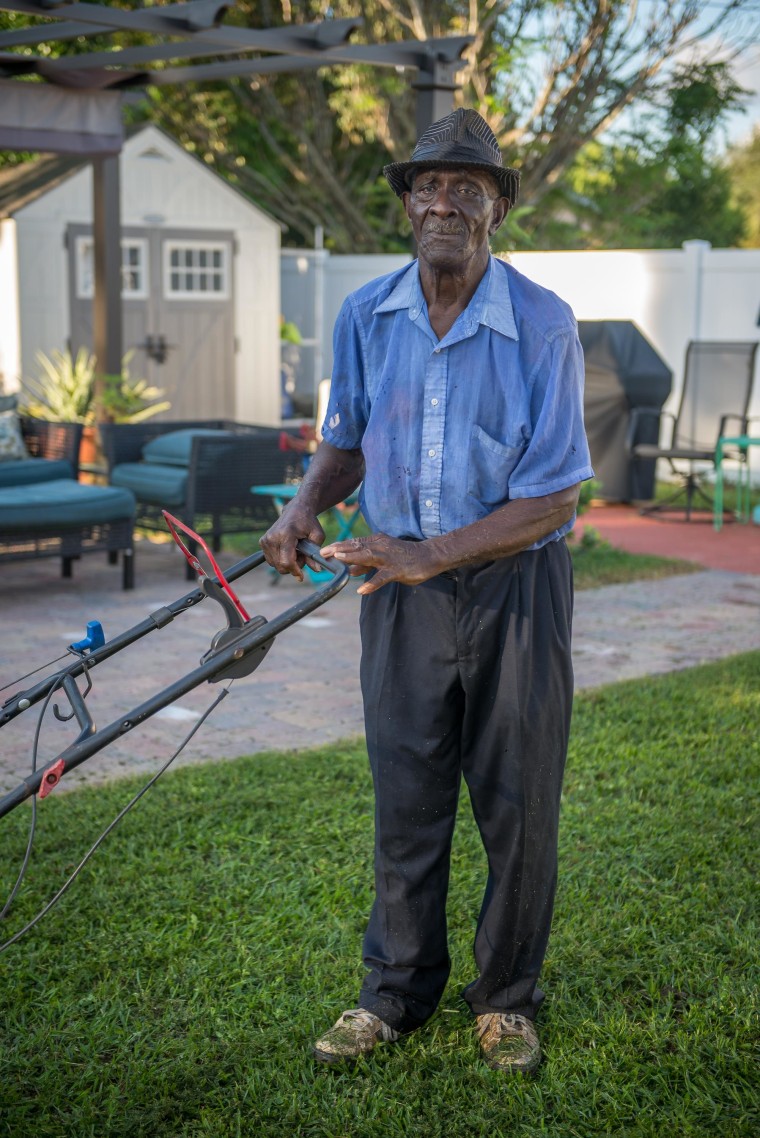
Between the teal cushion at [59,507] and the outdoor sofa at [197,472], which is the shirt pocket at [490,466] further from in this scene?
the outdoor sofa at [197,472]

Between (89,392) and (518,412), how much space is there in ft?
29.7

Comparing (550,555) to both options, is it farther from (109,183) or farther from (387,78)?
(387,78)

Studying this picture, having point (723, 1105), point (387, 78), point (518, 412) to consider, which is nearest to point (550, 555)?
point (518, 412)

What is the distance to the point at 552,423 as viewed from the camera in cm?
270

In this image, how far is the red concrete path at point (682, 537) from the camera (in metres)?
9.54

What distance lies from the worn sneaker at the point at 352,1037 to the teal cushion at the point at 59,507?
4.93 meters

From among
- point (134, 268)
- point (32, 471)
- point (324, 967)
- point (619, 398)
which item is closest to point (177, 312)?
point (134, 268)

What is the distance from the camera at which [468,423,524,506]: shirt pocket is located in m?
2.75

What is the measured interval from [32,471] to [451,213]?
6045 mm

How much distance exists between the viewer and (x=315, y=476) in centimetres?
304

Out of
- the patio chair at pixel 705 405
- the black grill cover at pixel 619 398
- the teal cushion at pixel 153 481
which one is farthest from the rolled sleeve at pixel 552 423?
the black grill cover at pixel 619 398

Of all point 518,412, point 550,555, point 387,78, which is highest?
point 387,78

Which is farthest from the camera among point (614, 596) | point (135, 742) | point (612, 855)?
point (614, 596)

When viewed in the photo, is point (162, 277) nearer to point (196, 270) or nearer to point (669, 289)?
point (196, 270)
